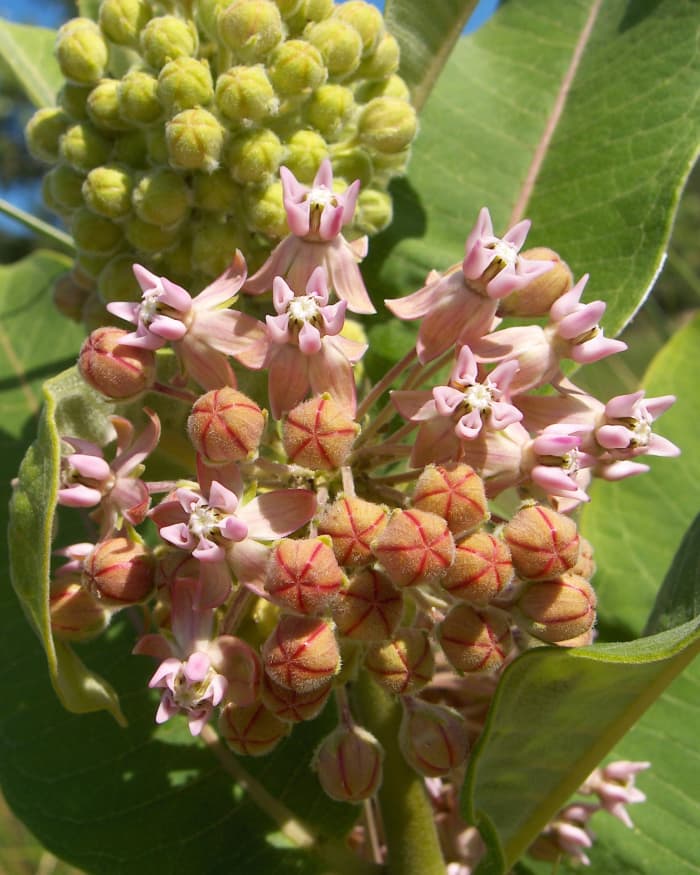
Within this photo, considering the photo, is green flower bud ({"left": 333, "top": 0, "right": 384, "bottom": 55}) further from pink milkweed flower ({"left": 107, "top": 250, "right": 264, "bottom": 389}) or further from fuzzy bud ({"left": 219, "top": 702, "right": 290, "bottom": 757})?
fuzzy bud ({"left": 219, "top": 702, "right": 290, "bottom": 757})

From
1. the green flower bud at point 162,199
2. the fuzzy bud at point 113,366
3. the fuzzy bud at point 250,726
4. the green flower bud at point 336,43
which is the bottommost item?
the fuzzy bud at point 250,726

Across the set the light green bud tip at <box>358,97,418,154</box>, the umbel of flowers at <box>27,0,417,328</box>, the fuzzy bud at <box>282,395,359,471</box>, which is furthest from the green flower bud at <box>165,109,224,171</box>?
the fuzzy bud at <box>282,395,359,471</box>

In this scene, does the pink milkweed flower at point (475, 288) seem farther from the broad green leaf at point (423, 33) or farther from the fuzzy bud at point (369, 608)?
the broad green leaf at point (423, 33)

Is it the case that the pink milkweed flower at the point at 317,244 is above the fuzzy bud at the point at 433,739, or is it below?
above

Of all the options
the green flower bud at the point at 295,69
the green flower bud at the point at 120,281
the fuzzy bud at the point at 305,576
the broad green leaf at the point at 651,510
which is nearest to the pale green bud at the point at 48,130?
Result: the green flower bud at the point at 120,281

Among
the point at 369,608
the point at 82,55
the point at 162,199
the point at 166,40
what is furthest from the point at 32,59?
the point at 369,608
